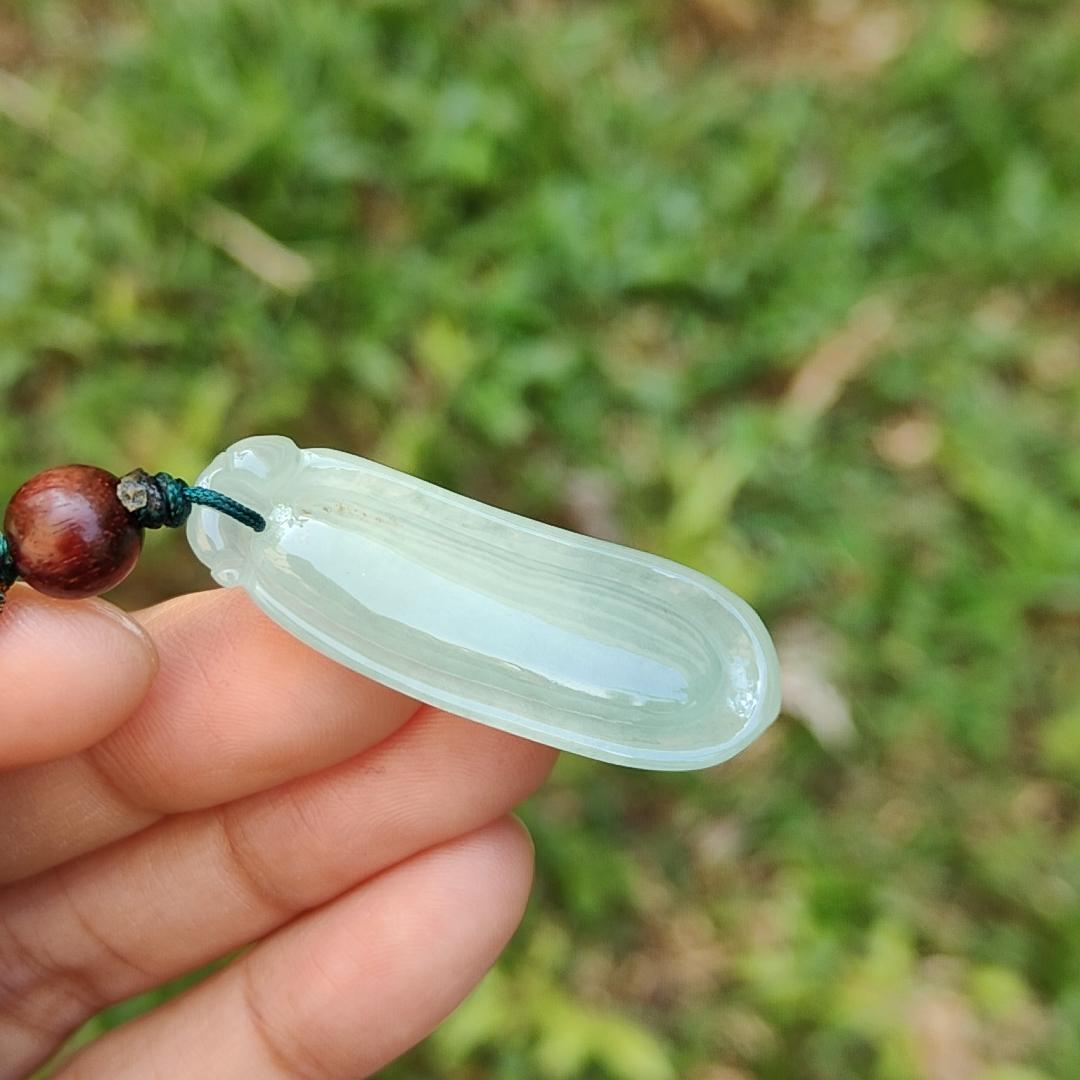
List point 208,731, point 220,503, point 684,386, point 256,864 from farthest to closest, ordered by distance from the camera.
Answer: point 684,386
point 256,864
point 208,731
point 220,503

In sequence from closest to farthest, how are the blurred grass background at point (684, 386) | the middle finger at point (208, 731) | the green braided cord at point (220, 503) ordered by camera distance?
the green braided cord at point (220, 503), the middle finger at point (208, 731), the blurred grass background at point (684, 386)

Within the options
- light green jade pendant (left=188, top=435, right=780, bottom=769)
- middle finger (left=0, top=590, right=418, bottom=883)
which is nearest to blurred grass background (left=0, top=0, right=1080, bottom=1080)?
middle finger (left=0, top=590, right=418, bottom=883)

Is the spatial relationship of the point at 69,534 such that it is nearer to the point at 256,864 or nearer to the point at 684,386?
the point at 256,864

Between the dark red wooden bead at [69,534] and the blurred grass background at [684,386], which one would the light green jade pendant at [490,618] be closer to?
the dark red wooden bead at [69,534]

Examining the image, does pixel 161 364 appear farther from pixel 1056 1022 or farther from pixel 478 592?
Result: pixel 1056 1022

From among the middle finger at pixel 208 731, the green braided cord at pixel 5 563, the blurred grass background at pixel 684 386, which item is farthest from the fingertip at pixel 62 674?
the blurred grass background at pixel 684 386

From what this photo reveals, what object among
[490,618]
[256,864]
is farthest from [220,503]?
[256,864]
